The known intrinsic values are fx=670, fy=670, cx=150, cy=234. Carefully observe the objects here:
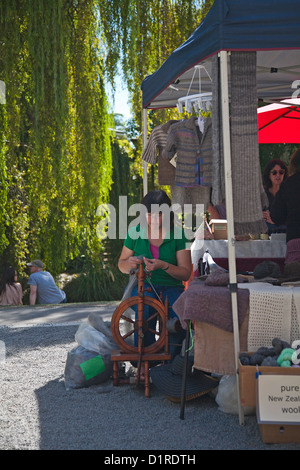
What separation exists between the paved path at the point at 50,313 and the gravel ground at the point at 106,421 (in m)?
2.61

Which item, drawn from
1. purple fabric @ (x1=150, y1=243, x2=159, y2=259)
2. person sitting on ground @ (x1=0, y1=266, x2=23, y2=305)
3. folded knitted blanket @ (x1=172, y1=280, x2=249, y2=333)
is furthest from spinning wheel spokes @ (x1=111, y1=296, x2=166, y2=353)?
person sitting on ground @ (x1=0, y1=266, x2=23, y2=305)

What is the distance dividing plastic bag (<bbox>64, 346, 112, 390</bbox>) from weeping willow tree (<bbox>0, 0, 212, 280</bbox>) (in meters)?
4.61

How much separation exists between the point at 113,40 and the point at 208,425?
22.1ft

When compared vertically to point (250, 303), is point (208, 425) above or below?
below

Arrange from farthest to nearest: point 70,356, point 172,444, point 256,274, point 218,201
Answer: point 70,356
point 256,274
point 218,201
point 172,444

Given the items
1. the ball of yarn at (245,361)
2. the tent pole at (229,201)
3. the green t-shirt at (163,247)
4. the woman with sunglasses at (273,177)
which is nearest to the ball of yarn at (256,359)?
the ball of yarn at (245,361)

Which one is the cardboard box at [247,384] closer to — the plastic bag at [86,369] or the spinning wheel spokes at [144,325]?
the spinning wheel spokes at [144,325]

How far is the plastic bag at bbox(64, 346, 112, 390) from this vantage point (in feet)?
15.4

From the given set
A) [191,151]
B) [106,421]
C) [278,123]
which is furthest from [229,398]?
[278,123]

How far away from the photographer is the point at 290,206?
4703 millimetres

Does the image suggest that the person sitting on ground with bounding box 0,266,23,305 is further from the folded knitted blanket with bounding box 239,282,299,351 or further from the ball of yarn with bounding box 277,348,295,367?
the ball of yarn with bounding box 277,348,295,367
